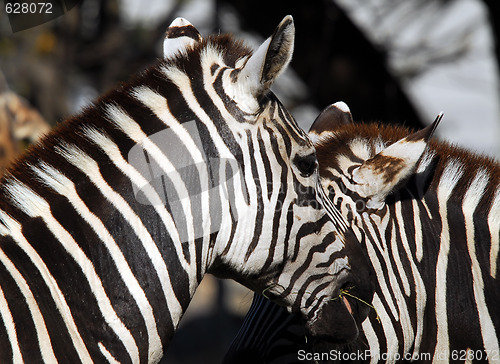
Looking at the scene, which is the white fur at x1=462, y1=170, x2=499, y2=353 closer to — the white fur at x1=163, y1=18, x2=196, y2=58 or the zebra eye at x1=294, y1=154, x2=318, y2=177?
the zebra eye at x1=294, y1=154, x2=318, y2=177

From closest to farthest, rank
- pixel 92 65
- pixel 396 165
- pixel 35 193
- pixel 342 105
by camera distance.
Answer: pixel 35 193
pixel 396 165
pixel 342 105
pixel 92 65

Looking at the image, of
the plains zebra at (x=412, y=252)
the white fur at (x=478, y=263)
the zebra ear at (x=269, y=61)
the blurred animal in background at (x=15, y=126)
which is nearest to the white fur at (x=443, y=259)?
the plains zebra at (x=412, y=252)

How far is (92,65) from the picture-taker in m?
14.8

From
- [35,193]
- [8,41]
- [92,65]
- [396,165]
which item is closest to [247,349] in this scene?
[396,165]

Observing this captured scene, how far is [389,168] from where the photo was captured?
132 inches

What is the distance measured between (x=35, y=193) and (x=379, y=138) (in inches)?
84.0

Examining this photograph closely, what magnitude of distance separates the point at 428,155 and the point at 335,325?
4.27ft

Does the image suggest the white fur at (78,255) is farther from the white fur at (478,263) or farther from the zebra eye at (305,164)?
the white fur at (478,263)

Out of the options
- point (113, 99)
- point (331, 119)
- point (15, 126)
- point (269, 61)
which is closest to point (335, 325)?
point (269, 61)

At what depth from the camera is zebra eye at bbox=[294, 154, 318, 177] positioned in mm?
2915

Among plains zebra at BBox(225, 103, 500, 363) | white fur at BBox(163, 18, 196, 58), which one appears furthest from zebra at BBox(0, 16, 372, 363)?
plains zebra at BBox(225, 103, 500, 363)

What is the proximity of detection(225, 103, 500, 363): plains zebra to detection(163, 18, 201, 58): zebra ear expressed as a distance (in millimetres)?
1076

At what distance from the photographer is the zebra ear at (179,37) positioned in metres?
3.26

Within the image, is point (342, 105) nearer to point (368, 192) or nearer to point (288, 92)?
point (368, 192)
